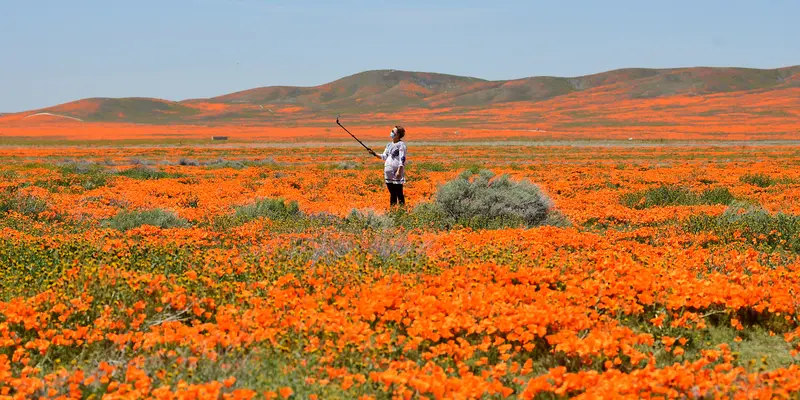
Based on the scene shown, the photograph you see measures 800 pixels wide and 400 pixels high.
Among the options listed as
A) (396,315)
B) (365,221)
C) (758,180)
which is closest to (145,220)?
(365,221)

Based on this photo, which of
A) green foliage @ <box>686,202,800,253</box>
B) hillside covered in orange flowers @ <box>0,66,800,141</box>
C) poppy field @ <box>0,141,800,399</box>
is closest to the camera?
poppy field @ <box>0,141,800,399</box>

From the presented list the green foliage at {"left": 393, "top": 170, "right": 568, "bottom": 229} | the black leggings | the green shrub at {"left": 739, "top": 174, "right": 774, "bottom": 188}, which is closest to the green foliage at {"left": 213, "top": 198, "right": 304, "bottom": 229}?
the black leggings

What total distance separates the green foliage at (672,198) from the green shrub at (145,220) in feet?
31.5

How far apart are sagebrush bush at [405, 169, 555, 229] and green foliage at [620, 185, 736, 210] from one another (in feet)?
12.9

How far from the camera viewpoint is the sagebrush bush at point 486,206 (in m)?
12.4

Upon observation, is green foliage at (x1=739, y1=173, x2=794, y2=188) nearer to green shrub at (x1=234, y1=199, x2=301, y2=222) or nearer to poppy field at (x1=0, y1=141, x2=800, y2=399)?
poppy field at (x1=0, y1=141, x2=800, y2=399)

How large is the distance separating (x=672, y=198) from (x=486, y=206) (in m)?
Answer: 6.23

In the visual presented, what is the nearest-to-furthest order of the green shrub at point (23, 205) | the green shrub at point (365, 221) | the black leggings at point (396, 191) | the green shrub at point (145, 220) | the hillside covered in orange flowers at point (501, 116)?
the green shrub at point (365, 221)
the green shrub at point (145, 220)
the black leggings at point (396, 191)
the green shrub at point (23, 205)
the hillside covered in orange flowers at point (501, 116)

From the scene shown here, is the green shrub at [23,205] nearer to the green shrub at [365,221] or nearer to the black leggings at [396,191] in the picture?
the green shrub at [365,221]

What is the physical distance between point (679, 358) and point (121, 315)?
4.23m

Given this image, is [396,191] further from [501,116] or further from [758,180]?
[501,116]

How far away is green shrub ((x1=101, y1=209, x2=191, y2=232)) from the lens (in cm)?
1134

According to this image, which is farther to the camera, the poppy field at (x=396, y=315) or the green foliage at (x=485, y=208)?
the green foliage at (x=485, y=208)

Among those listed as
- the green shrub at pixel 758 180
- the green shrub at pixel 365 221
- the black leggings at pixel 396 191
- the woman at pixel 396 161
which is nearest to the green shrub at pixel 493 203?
the black leggings at pixel 396 191
